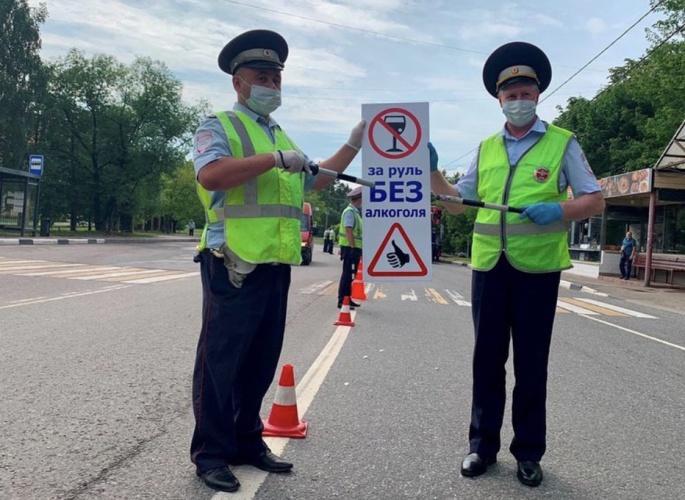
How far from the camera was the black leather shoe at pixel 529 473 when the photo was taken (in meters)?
3.36

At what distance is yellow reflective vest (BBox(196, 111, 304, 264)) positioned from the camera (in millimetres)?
3127

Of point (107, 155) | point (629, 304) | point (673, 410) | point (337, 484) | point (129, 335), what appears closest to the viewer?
point (337, 484)

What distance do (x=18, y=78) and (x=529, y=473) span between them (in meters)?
48.9

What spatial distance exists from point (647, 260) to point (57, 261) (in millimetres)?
19346

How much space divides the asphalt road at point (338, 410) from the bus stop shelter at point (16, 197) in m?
23.6

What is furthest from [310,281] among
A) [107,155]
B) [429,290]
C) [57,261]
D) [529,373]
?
[107,155]

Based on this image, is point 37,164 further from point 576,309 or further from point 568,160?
point 568,160

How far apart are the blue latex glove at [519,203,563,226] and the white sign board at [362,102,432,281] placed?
581mm

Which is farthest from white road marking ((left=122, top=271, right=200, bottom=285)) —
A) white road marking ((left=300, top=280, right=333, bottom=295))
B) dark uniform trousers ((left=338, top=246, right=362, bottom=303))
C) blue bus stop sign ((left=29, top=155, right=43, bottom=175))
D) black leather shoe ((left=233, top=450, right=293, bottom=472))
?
blue bus stop sign ((left=29, top=155, right=43, bottom=175))

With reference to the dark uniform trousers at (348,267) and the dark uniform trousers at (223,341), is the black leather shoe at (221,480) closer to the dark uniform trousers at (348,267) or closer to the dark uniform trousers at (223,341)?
the dark uniform trousers at (223,341)

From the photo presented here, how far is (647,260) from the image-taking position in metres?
22.4

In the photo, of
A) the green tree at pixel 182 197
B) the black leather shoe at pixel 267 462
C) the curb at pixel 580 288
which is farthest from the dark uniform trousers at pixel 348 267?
the green tree at pixel 182 197

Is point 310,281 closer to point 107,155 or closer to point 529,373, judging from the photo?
point 529,373

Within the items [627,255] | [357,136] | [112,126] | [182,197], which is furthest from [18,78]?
[357,136]
